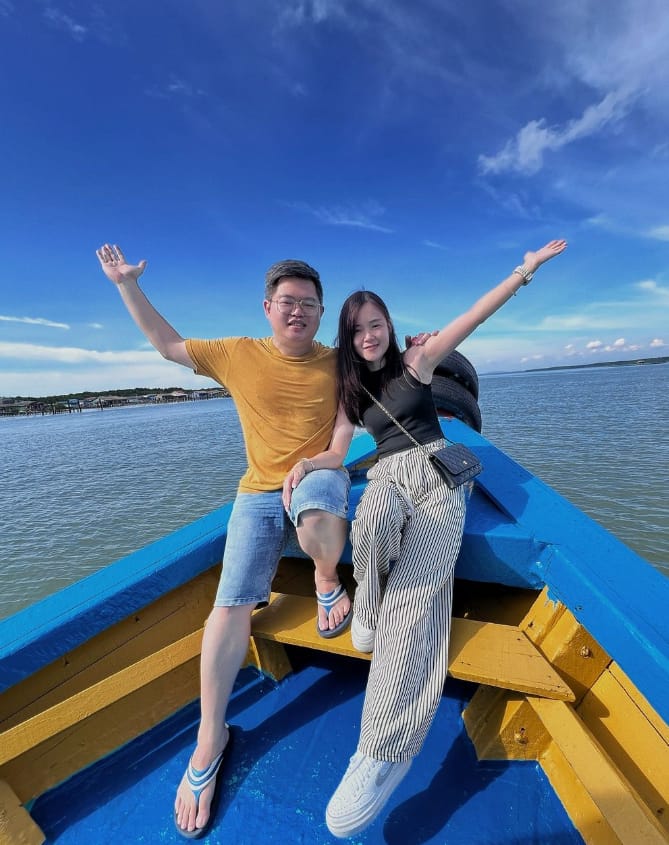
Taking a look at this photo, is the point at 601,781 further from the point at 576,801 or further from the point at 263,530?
the point at 263,530

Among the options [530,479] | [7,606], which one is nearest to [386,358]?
[530,479]

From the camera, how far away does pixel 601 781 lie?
110cm

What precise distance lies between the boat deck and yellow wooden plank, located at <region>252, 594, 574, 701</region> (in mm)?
396

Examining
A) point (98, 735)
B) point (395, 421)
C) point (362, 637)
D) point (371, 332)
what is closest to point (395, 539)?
point (362, 637)

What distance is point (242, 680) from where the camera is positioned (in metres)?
1.94

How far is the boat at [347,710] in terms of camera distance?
1.23 meters

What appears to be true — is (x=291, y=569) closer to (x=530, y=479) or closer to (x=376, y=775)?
(x=376, y=775)

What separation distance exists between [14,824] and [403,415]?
7.11 ft

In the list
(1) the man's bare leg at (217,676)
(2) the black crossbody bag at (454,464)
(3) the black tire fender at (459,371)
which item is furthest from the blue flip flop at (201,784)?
(3) the black tire fender at (459,371)

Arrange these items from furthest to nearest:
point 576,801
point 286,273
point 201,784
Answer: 1. point 286,273
2. point 201,784
3. point 576,801

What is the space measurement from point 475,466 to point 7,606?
17.8 feet

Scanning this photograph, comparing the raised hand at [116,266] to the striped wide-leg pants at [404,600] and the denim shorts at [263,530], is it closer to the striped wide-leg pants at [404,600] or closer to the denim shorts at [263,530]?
the denim shorts at [263,530]

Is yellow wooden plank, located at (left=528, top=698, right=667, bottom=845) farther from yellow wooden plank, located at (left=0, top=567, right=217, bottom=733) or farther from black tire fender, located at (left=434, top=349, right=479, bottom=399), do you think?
black tire fender, located at (left=434, top=349, right=479, bottom=399)

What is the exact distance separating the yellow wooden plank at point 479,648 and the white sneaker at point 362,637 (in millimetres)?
32
